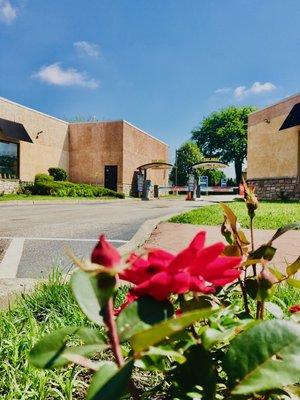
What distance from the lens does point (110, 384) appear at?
49cm

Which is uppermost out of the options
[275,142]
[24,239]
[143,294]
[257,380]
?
[275,142]

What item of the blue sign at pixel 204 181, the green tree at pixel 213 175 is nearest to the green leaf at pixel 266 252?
the blue sign at pixel 204 181

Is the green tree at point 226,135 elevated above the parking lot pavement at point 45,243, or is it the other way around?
the green tree at point 226,135

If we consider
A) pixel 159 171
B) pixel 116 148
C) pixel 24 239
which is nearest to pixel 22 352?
pixel 24 239

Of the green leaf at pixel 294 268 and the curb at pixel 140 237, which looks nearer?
the green leaf at pixel 294 268

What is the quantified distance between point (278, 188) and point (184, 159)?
33.4 meters

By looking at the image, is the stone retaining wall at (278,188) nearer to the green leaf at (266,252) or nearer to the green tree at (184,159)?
the green leaf at (266,252)

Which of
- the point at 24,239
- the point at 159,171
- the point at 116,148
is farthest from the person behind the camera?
the point at 159,171

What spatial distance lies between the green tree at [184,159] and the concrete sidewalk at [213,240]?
47.0 m

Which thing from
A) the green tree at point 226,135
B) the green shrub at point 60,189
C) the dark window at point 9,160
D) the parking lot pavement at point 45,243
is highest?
the green tree at point 226,135

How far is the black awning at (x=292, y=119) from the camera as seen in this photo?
19797mm

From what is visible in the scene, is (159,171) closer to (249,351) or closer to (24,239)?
(24,239)

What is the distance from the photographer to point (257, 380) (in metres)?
0.56

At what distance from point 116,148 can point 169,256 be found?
32.3 m
